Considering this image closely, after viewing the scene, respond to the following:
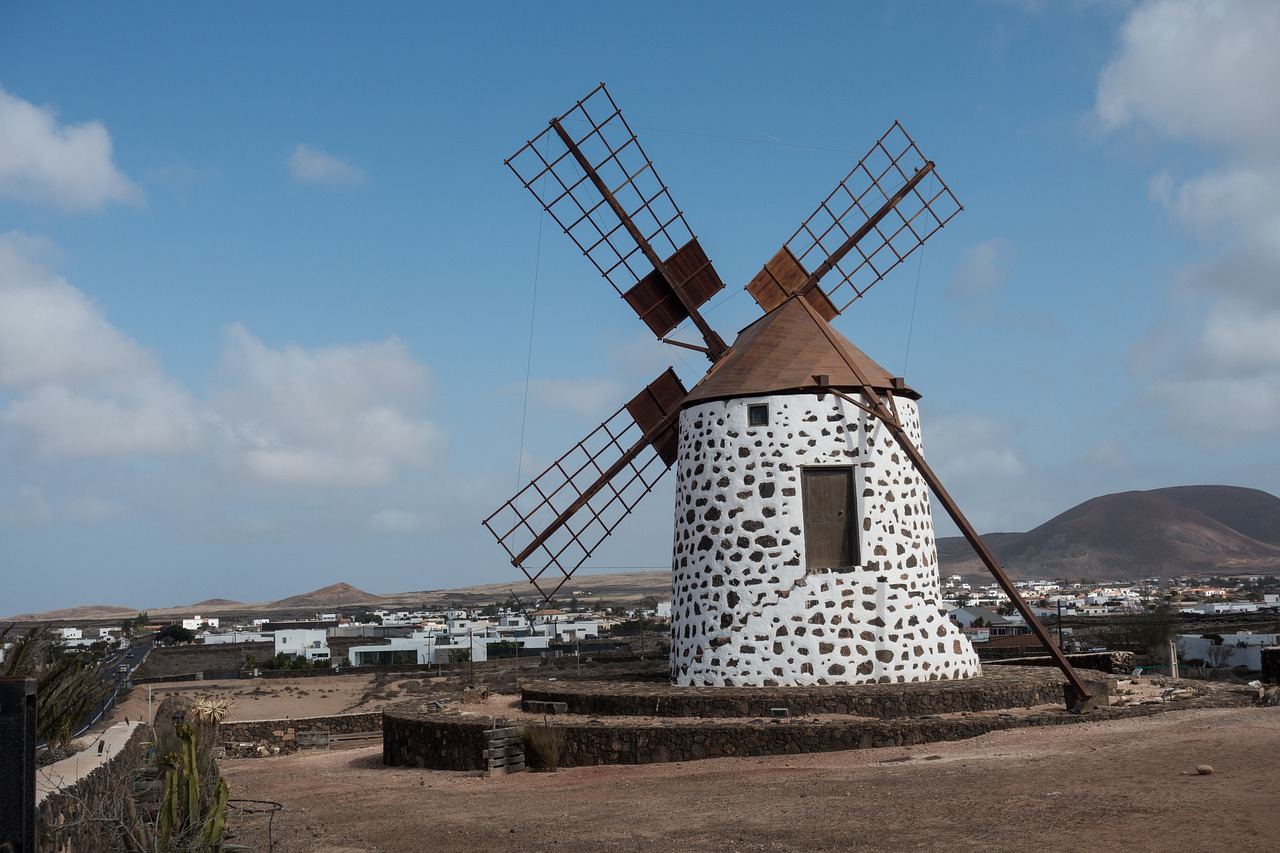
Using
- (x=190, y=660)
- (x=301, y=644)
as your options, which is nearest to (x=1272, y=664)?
(x=190, y=660)

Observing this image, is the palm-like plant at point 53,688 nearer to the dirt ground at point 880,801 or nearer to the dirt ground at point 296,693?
the dirt ground at point 880,801

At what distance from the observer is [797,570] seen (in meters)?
13.5

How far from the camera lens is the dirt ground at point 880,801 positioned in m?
6.71

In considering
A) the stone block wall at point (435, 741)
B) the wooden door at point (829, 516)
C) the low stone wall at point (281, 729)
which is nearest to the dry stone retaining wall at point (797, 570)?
the wooden door at point (829, 516)

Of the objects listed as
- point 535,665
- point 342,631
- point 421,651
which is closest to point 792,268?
point 535,665

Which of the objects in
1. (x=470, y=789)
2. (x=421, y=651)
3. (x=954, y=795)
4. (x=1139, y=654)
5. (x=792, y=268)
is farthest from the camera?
(x=421, y=651)

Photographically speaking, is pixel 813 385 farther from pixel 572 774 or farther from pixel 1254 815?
pixel 1254 815

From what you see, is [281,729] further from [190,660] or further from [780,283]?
[190,660]

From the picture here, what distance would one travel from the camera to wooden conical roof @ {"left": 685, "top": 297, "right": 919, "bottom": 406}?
14.3m

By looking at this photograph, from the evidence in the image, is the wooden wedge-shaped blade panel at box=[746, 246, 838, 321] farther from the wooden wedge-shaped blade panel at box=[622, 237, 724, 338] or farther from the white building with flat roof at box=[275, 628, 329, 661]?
the white building with flat roof at box=[275, 628, 329, 661]

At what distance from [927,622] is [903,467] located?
6.13 feet

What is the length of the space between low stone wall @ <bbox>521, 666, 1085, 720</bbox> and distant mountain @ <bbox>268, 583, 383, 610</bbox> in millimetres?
149953

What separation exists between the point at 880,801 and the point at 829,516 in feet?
19.7

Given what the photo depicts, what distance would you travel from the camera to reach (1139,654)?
114ft
